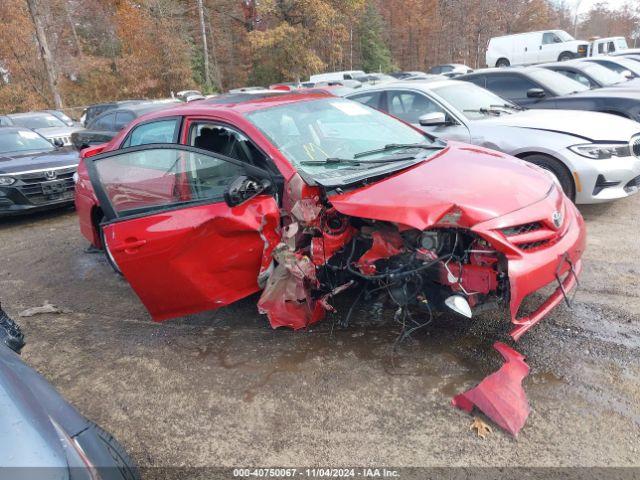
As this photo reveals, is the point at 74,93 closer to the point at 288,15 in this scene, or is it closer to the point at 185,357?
the point at 288,15

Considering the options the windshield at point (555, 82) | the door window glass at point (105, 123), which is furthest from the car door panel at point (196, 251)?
the door window glass at point (105, 123)

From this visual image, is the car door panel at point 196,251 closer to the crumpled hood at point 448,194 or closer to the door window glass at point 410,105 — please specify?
the crumpled hood at point 448,194

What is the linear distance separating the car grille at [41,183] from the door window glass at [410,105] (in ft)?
16.6

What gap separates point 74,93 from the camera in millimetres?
31531

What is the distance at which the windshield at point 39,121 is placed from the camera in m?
14.4

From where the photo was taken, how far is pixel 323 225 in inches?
122

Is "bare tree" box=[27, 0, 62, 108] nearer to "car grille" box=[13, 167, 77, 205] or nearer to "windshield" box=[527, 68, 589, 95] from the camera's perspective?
"car grille" box=[13, 167, 77, 205]

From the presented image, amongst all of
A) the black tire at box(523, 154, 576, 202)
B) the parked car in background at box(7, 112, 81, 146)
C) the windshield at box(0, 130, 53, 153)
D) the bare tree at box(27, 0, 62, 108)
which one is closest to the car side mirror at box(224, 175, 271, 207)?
the black tire at box(523, 154, 576, 202)

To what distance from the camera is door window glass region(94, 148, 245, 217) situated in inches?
127

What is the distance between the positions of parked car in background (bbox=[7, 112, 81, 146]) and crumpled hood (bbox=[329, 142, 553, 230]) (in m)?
13.3

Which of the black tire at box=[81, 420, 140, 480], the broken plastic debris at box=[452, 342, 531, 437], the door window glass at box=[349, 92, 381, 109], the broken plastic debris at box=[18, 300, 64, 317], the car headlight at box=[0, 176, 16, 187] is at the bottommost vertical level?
the broken plastic debris at box=[18, 300, 64, 317]

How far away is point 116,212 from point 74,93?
110ft

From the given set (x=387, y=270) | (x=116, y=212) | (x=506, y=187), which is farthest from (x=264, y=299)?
(x=506, y=187)

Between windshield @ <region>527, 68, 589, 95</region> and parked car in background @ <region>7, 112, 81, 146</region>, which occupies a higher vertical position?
windshield @ <region>527, 68, 589, 95</region>
